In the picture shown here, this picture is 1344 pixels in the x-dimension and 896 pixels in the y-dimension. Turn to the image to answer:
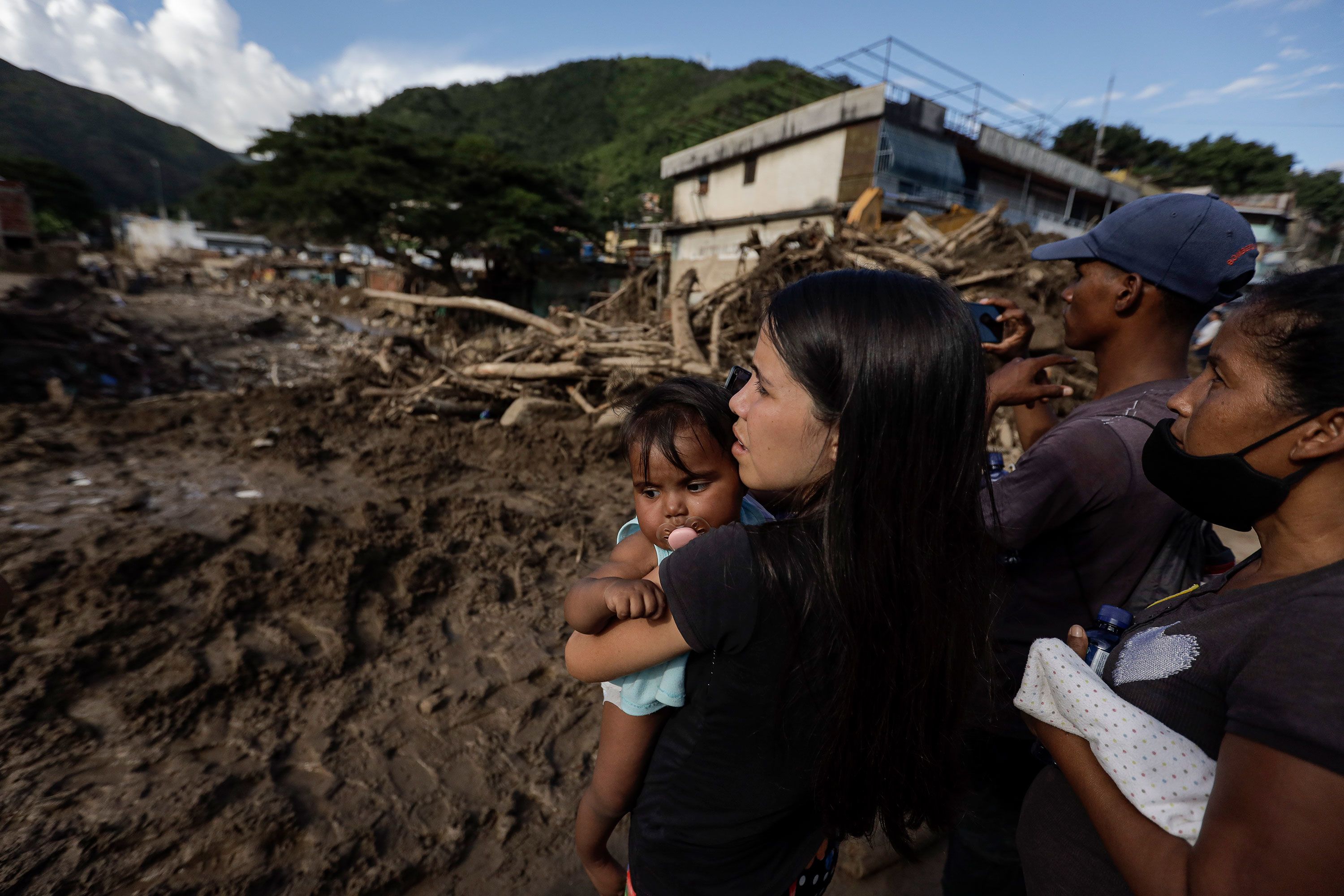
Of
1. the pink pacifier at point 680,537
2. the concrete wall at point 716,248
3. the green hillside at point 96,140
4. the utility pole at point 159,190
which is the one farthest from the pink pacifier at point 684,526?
the green hillside at point 96,140

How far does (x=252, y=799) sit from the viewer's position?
7.75ft

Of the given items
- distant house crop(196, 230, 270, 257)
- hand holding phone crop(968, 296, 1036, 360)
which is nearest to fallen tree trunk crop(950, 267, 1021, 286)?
hand holding phone crop(968, 296, 1036, 360)

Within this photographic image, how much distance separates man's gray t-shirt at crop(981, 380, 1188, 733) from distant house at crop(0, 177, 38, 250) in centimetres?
3212

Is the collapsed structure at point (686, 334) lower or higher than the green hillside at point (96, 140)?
lower

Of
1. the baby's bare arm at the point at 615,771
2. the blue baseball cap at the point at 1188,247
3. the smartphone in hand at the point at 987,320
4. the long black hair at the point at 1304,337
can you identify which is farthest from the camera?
the smartphone in hand at the point at 987,320

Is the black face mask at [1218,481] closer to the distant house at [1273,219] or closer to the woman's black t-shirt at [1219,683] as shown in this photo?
the woman's black t-shirt at [1219,683]

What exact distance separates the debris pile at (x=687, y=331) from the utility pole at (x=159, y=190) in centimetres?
6296

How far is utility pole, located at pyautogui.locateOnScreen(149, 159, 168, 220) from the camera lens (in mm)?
56375

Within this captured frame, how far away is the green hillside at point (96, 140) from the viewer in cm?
8450

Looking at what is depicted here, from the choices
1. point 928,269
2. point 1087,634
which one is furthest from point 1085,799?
point 928,269

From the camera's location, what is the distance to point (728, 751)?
111 centimetres

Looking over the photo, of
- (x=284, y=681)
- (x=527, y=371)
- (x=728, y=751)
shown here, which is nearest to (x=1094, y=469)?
(x=728, y=751)

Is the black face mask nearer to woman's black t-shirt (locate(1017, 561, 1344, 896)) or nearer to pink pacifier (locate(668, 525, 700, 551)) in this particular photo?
woman's black t-shirt (locate(1017, 561, 1344, 896))

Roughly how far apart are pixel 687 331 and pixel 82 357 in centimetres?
918
